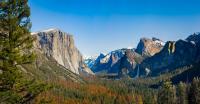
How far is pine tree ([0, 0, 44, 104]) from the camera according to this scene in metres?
27.3

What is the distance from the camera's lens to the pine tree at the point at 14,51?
89.7 ft

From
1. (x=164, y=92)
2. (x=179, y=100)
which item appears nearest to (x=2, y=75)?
(x=164, y=92)

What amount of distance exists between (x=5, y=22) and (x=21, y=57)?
2.73 metres

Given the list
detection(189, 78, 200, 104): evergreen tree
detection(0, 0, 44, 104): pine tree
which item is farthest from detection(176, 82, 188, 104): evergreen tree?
detection(0, 0, 44, 104): pine tree

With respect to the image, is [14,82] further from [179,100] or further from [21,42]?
[179,100]

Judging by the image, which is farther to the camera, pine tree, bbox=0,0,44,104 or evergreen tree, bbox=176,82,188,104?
evergreen tree, bbox=176,82,188,104

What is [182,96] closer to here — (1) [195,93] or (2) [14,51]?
(1) [195,93]

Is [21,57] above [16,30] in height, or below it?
below

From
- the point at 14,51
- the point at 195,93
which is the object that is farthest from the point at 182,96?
the point at 14,51

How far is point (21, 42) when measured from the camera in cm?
2853

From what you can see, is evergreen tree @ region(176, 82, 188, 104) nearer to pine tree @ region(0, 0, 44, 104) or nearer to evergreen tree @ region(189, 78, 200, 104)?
evergreen tree @ region(189, 78, 200, 104)

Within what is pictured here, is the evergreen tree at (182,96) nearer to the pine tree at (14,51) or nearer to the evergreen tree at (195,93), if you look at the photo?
the evergreen tree at (195,93)

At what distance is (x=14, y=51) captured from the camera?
2762 cm

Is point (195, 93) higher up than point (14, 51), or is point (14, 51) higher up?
point (14, 51)
